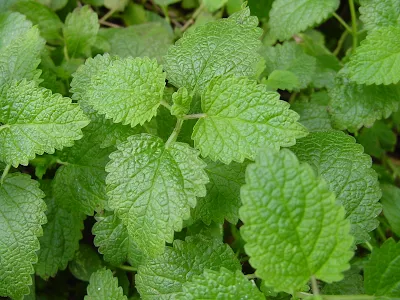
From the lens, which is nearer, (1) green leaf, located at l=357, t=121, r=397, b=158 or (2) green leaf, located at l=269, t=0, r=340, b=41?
(2) green leaf, located at l=269, t=0, r=340, b=41

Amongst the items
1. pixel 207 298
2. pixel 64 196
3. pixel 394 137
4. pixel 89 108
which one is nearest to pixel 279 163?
pixel 207 298

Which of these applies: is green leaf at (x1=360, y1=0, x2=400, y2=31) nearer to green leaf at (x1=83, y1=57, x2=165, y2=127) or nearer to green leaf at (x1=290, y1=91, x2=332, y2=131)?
green leaf at (x1=290, y1=91, x2=332, y2=131)

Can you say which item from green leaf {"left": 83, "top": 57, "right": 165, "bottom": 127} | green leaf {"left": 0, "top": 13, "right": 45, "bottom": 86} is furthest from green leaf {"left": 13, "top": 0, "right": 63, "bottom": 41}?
green leaf {"left": 83, "top": 57, "right": 165, "bottom": 127}

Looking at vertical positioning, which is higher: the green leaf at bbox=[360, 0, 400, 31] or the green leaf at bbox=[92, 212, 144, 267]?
the green leaf at bbox=[360, 0, 400, 31]

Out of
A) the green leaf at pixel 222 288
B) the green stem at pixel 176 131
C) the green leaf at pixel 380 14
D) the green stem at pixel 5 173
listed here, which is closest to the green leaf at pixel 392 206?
the green leaf at pixel 380 14

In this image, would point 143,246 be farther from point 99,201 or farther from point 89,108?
point 89,108

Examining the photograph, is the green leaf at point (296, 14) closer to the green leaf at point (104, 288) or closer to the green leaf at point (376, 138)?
the green leaf at point (376, 138)
